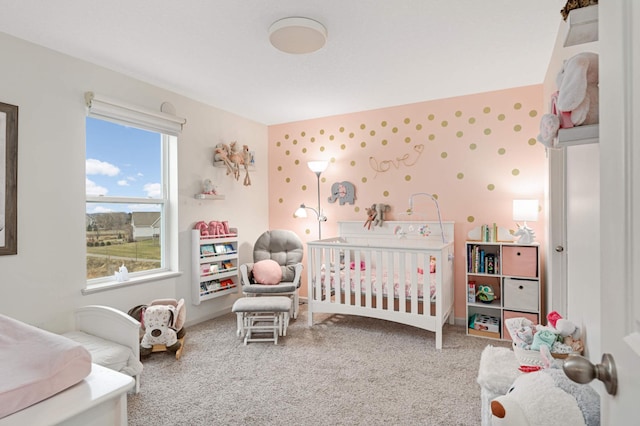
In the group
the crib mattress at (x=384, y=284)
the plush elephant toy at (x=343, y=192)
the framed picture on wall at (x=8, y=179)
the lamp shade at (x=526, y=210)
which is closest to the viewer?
the framed picture on wall at (x=8, y=179)

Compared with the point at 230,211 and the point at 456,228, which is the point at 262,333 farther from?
the point at 456,228

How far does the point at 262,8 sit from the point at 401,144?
2269 mm

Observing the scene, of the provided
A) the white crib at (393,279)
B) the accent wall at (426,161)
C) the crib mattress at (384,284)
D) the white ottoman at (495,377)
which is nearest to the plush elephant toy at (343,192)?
the accent wall at (426,161)

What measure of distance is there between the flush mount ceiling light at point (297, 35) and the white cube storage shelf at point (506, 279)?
2211 millimetres

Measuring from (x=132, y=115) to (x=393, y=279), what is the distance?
2.65m

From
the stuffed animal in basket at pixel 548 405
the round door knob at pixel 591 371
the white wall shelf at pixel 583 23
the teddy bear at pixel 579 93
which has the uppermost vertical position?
the white wall shelf at pixel 583 23

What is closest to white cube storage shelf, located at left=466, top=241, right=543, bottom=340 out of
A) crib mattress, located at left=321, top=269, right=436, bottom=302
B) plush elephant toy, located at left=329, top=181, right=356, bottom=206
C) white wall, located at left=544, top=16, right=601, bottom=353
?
white wall, located at left=544, top=16, right=601, bottom=353

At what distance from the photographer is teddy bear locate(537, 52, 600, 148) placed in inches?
36.6

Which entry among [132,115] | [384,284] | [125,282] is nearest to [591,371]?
[384,284]

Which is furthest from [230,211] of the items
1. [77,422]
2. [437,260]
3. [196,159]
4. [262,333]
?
[77,422]

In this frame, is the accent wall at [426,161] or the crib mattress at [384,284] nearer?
the crib mattress at [384,284]

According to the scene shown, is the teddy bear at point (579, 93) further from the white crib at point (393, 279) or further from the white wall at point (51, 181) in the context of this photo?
the white wall at point (51, 181)

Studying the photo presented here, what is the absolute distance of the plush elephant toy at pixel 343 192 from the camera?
416cm

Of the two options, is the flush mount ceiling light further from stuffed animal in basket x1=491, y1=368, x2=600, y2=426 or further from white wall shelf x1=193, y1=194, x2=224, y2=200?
stuffed animal in basket x1=491, y1=368, x2=600, y2=426
